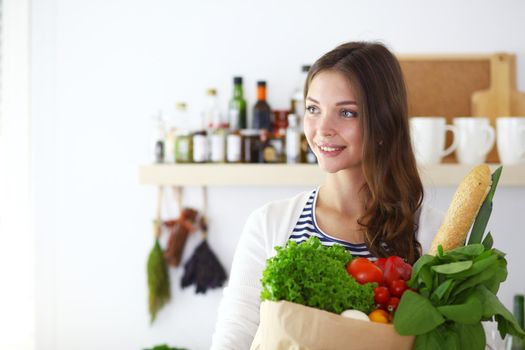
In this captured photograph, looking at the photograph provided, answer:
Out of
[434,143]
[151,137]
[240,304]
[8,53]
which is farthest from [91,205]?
[240,304]

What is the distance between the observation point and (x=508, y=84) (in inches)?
94.0

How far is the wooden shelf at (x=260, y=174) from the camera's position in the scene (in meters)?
2.28

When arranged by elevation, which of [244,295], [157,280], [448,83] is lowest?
[157,280]

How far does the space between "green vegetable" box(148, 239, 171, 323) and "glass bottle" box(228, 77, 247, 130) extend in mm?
471

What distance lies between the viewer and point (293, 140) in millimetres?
2348

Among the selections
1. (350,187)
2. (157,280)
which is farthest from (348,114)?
(157,280)

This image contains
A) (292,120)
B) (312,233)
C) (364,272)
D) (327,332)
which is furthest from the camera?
(292,120)

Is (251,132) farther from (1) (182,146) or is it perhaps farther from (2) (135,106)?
(2) (135,106)

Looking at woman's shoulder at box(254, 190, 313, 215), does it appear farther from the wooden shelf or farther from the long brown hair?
the wooden shelf

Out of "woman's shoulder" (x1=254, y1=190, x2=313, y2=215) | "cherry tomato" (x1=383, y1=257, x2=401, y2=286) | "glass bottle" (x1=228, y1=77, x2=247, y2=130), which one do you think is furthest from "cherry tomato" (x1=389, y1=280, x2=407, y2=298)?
"glass bottle" (x1=228, y1=77, x2=247, y2=130)

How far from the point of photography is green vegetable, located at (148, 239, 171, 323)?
2.46 metres

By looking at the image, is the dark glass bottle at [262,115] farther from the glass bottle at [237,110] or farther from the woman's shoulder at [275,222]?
the woman's shoulder at [275,222]

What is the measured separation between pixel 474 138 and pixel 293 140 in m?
0.55

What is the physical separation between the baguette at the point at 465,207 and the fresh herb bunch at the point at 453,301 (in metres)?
0.09
